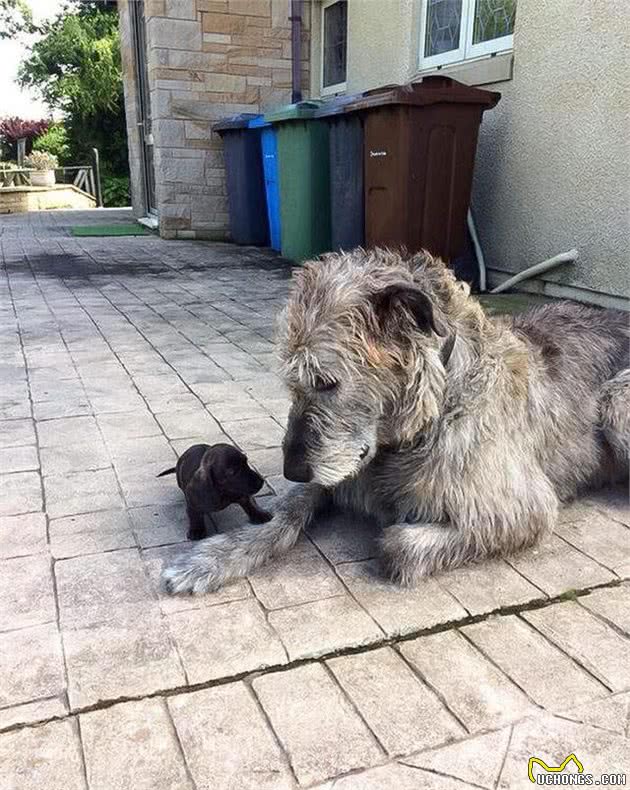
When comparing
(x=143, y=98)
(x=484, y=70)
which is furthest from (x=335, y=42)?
(x=484, y=70)

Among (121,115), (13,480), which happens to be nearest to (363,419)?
(13,480)

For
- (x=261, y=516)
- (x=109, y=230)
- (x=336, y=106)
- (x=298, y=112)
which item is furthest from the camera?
(x=109, y=230)

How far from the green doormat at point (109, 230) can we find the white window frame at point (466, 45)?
684 centimetres

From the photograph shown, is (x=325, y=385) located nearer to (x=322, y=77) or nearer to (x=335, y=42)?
(x=335, y=42)

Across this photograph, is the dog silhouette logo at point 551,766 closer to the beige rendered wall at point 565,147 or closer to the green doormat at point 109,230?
the beige rendered wall at point 565,147

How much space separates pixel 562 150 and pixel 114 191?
22697mm

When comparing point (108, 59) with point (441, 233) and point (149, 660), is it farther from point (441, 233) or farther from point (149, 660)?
point (149, 660)

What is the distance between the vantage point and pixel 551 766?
1839 mm

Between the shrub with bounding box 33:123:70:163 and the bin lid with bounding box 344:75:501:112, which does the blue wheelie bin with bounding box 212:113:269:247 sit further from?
the shrub with bounding box 33:123:70:163

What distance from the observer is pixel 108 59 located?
26547 mm

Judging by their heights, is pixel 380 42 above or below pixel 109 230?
above

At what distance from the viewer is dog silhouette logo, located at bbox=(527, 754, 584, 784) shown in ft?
5.98

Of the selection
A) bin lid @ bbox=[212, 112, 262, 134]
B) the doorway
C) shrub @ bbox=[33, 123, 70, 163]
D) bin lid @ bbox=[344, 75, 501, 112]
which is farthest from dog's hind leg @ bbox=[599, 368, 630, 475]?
shrub @ bbox=[33, 123, 70, 163]

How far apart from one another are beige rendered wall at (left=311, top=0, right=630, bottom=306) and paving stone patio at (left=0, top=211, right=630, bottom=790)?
3826 mm
